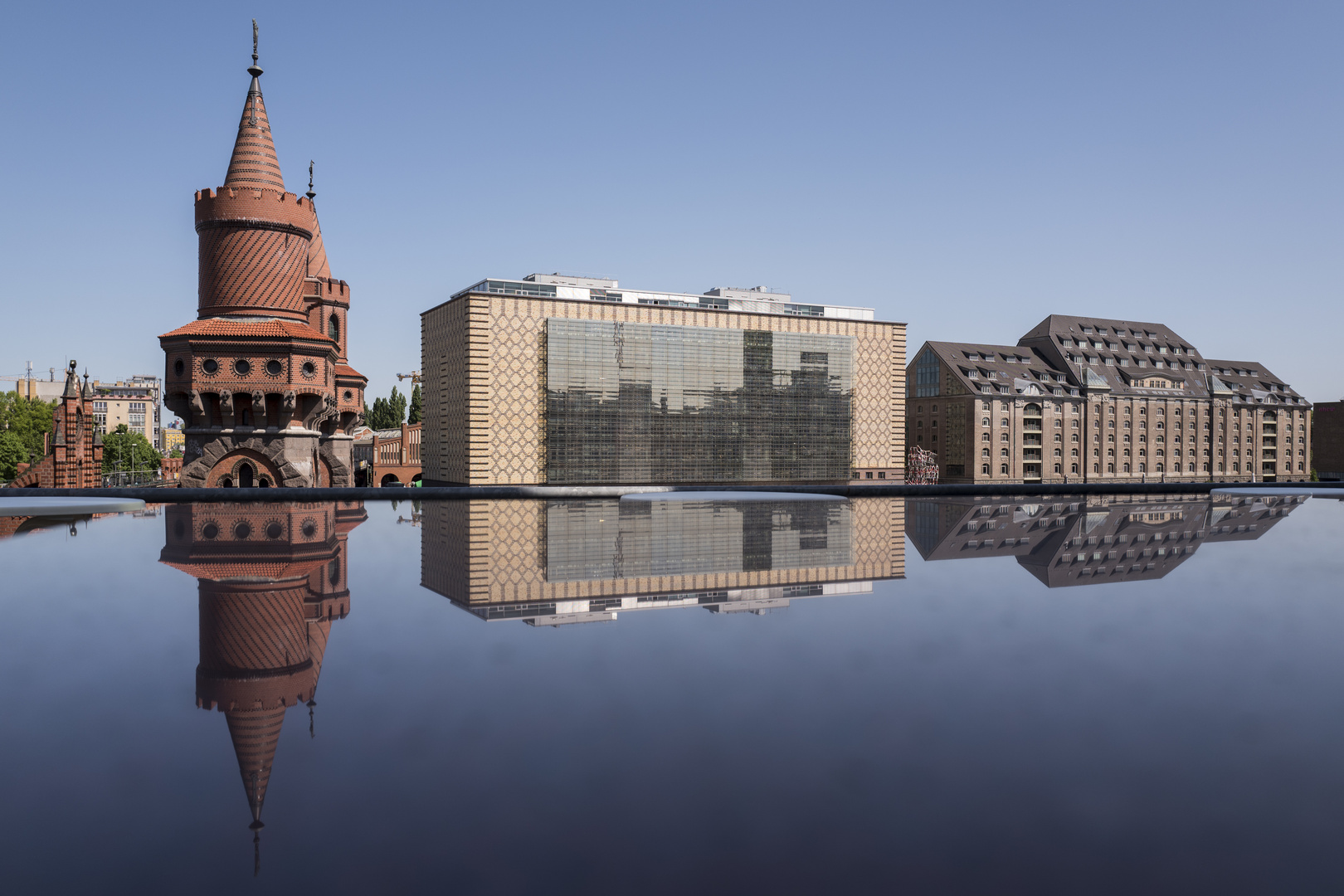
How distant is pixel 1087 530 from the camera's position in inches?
919

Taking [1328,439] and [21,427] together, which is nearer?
[21,427]

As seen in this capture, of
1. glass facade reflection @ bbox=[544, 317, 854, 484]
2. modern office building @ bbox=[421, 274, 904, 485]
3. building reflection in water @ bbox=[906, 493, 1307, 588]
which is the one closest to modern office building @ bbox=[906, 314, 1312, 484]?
modern office building @ bbox=[421, 274, 904, 485]

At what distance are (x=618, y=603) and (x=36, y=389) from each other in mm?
196313

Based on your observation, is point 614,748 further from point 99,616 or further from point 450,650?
point 99,616

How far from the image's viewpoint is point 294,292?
38094 mm

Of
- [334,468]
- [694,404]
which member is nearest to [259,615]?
Result: [334,468]

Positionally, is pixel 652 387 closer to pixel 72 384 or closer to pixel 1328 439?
pixel 72 384

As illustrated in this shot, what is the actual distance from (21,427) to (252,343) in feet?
235

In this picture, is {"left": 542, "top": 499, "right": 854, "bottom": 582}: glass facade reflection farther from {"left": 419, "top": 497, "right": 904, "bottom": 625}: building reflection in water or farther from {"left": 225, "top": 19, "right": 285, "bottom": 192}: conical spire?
{"left": 225, "top": 19, "right": 285, "bottom": 192}: conical spire

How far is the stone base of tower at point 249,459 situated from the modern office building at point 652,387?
35.8 m

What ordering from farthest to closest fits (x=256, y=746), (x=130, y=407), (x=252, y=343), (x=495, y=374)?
(x=130, y=407) → (x=495, y=374) → (x=252, y=343) → (x=256, y=746)

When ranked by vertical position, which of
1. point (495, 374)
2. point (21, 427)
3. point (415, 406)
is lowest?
point (21, 427)

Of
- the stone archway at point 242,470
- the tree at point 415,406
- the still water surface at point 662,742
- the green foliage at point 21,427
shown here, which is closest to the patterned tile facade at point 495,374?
the tree at point 415,406

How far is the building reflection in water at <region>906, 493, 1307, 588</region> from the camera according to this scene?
16.8 metres
